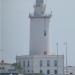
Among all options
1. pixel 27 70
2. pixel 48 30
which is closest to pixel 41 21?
pixel 48 30

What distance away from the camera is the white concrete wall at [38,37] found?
95.6 m

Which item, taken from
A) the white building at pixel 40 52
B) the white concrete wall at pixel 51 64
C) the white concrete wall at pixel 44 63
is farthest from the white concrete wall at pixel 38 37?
the white concrete wall at pixel 51 64

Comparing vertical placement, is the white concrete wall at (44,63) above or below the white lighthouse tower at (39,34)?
below

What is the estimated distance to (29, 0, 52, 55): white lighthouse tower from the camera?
314ft

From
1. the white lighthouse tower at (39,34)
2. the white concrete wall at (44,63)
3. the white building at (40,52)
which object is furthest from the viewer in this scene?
the white lighthouse tower at (39,34)

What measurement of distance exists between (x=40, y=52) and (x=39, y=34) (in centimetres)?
280

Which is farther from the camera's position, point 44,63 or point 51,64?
point 51,64

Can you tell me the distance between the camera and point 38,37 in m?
95.8

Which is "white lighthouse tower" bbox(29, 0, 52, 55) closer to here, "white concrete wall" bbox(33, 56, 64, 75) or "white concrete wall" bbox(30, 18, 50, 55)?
"white concrete wall" bbox(30, 18, 50, 55)

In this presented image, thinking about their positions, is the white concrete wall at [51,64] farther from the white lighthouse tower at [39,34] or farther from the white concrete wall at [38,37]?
the white concrete wall at [38,37]

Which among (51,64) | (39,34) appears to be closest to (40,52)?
(51,64)

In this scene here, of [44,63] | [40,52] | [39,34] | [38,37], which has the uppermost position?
[39,34]

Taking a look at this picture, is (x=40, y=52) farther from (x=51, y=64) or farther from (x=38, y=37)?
(x=51, y=64)

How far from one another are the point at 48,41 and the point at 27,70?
5.66 meters
